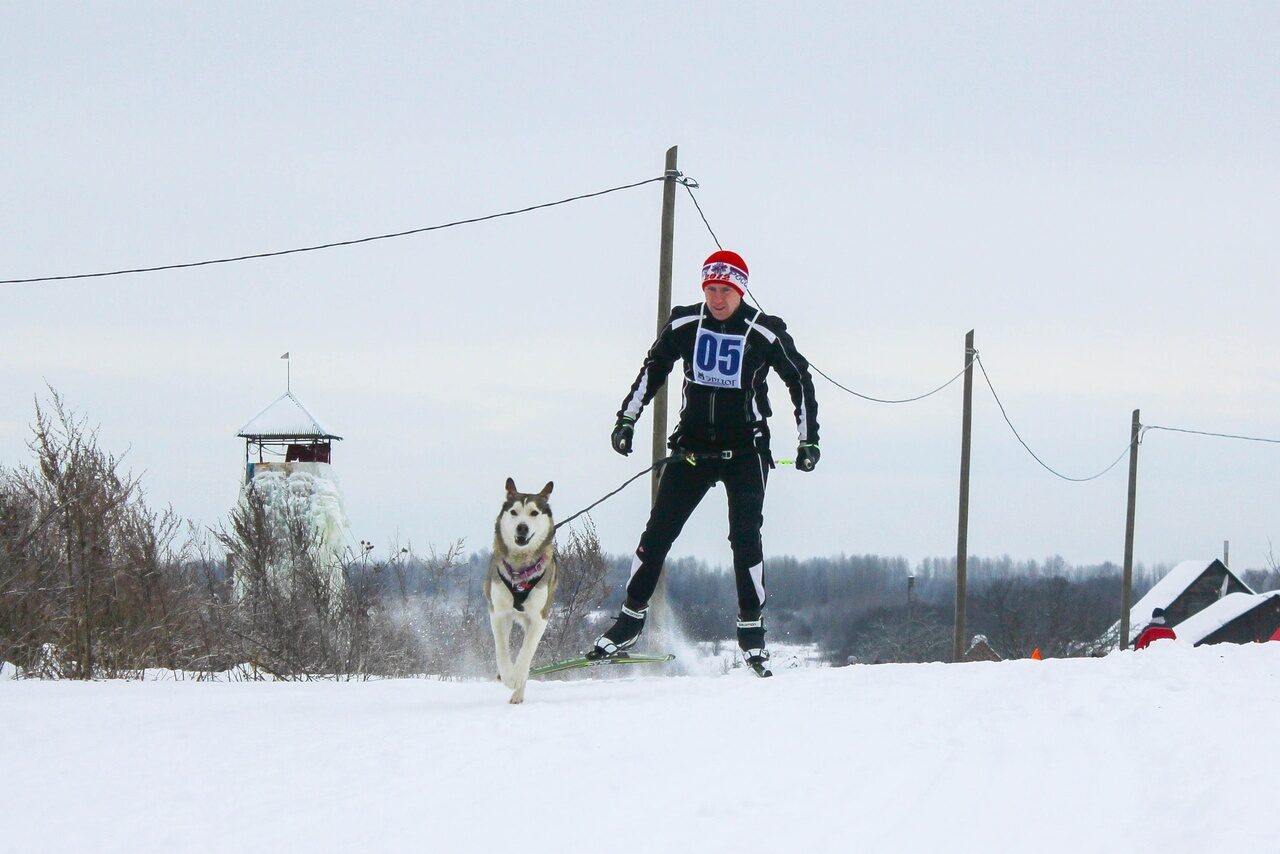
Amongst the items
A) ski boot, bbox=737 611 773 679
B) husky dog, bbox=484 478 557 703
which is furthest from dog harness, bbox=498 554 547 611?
ski boot, bbox=737 611 773 679

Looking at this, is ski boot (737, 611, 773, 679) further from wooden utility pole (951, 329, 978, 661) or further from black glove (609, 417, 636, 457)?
wooden utility pole (951, 329, 978, 661)

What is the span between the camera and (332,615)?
23875 millimetres

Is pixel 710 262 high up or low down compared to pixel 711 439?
up

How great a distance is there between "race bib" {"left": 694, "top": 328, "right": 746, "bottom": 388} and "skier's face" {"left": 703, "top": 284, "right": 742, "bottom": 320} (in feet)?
0.43

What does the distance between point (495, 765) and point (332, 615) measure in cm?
1980

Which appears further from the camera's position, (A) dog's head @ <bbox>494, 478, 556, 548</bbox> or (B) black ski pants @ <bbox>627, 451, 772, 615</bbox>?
(B) black ski pants @ <bbox>627, 451, 772, 615</bbox>

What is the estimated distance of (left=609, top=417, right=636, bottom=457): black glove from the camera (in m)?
8.23

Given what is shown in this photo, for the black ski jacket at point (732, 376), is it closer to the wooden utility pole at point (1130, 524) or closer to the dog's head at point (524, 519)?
the dog's head at point (524, 519)

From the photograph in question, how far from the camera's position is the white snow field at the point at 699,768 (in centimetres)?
391

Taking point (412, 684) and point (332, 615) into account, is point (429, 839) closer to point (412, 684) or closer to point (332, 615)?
point (412, 684)

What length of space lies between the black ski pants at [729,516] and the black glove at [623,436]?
0.29 m

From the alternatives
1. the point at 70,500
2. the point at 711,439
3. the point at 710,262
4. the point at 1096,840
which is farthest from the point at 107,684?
the point at 70,500

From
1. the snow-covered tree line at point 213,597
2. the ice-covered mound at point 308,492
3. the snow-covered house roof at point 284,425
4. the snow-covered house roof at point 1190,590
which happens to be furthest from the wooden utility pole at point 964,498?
the snow-covered house roof at point 1190,590

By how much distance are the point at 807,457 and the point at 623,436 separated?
117 cm
